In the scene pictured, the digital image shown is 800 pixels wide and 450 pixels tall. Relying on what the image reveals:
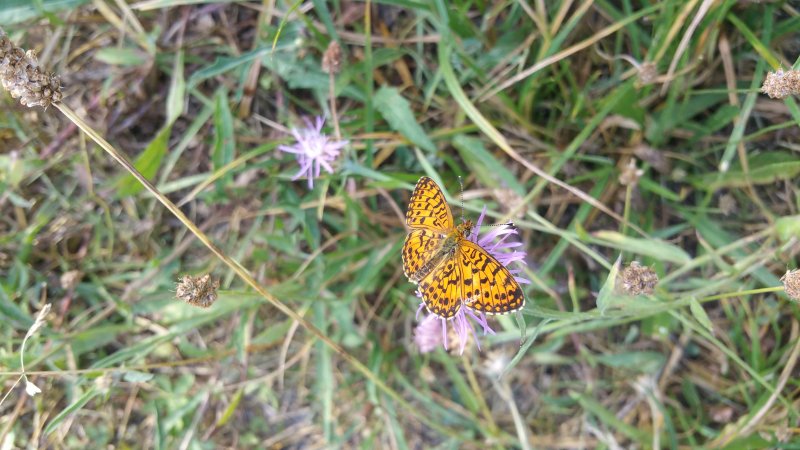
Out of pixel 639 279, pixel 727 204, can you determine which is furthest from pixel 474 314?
pixel 727 204

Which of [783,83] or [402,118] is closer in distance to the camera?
[783,83]

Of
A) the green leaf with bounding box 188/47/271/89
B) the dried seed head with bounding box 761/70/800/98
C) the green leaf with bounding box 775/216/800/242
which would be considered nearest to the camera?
the dried seed head with bounding box 761/70/800/98

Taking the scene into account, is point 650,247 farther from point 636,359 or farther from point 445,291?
point 445,291


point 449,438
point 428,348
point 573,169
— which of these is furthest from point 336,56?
point 449,438

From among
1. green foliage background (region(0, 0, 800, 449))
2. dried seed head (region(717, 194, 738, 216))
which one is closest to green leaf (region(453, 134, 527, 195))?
green foliage background (region(0, 0, 800, 449))

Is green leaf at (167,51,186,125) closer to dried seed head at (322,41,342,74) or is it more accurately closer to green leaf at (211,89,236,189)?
green leaf at (211,89,236,189)

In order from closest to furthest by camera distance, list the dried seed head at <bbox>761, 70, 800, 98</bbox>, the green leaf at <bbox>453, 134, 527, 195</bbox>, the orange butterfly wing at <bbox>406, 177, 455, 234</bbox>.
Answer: the dried seed head at <bbox>761, 70, 800, 98</bbox>
the orange butterfly wing at <bbox>406, 177, 455, 234</bbox>
the green leaf at <bbox>453, 134, 527, 195</bbox>

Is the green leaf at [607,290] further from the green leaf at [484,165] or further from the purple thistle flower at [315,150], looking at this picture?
the purple thistle flower at [315,150]
